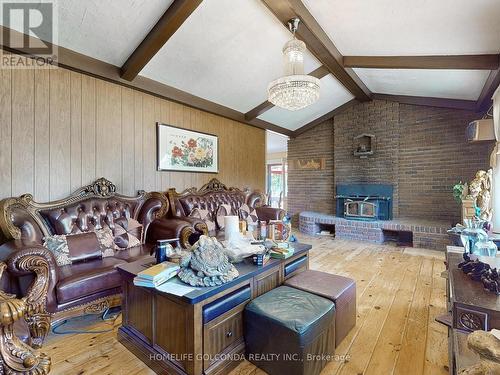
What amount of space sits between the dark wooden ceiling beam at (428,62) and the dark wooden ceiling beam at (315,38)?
0.26 meters

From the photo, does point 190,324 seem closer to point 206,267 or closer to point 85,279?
point 206,267

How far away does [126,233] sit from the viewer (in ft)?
8.99

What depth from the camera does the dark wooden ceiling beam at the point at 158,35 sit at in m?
2.30

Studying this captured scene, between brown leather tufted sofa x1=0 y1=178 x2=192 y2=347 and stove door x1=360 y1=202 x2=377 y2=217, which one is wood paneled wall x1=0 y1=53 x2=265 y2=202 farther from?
stove door x1=360 y1=202 x2=377 y2=217

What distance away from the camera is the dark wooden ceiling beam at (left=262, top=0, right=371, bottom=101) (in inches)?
97.2

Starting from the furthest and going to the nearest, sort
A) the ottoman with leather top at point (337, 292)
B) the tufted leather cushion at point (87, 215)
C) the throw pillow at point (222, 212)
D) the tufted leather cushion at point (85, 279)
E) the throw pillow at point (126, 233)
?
the throw pillow at point (222, 212), the throw pillow at point (126, 233), the tufted leather cushion at point (87, 215), the tufted leather cushion at point (85, 279), the ottoman with leather top at point (337, 292)

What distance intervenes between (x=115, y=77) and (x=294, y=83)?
2.22m

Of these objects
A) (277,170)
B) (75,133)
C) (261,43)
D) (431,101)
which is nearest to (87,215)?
(75,133)

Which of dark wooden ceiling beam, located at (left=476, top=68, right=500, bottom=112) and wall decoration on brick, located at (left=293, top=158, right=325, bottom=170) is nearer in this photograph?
dark wooden ceiling beam, located at (left=476, top=68, right=500, bottom=112)

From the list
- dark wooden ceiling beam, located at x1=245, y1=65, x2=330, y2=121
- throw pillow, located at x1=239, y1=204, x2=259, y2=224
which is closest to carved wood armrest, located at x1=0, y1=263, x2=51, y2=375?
throw pillow, located at x1=239, y1=204, x2=259, y2=224

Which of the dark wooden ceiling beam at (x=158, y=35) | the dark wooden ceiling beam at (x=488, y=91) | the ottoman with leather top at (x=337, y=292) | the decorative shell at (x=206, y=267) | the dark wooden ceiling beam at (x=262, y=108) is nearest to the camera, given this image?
the decorative shell at (x=206, y=267)

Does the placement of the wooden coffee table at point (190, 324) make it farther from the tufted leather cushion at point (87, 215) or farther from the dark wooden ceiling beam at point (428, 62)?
the dark wooden ceiling beam at point (428, 62)

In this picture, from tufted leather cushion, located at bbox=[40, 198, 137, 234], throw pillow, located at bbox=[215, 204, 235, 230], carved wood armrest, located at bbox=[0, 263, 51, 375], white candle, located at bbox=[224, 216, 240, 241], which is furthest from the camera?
throw pillow, located at bbox=[215, 204, 235, 230]

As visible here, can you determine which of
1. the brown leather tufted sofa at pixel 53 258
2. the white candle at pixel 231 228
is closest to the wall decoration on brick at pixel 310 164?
the brown leather tufted sofa at pixel 53 258
